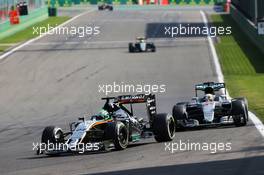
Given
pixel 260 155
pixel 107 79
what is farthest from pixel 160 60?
pixel 260 155

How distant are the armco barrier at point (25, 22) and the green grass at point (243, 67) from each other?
17028mm

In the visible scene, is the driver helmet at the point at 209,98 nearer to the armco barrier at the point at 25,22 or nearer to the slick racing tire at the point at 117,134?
the slick racing tire at the point at 117,134

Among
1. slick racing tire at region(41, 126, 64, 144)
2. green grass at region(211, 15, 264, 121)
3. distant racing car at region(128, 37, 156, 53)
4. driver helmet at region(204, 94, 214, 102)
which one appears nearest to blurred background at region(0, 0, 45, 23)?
distant racing car at region(128, 37, 156, 53)

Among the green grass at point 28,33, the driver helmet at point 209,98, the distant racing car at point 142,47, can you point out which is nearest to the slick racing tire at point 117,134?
the driver helmet at point 209,98

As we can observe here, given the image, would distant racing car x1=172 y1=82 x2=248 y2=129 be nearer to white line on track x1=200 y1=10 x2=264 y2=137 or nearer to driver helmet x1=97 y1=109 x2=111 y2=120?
white line on track x1=200 y1=10 x2=264 y2=137

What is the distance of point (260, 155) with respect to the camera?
675 inches

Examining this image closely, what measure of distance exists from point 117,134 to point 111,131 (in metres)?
0.15

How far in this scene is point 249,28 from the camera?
62844 millimetres

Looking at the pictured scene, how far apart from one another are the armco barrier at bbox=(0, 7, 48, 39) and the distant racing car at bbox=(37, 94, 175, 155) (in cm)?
4736

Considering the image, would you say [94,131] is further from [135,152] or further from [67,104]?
[67,104]

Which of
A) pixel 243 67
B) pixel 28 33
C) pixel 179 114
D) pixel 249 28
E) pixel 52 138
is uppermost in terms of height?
pixel 52 138

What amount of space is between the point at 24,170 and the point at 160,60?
35.2 m

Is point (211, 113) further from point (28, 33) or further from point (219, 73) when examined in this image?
point (28, 33)

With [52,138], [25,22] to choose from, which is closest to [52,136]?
[52,138]
